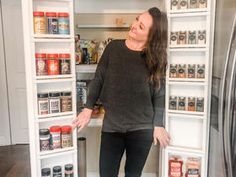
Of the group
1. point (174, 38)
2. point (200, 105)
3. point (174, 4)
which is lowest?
point (200, 105)

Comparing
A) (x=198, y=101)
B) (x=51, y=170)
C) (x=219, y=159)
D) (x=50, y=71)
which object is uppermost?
(x=50, y=71)

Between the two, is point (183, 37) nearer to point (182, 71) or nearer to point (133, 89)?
point (182, 71)

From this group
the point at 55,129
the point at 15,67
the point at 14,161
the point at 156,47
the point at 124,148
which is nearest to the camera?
the point at 156,47

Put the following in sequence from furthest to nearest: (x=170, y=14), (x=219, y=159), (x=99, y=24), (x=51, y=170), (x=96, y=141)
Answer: (x=96, y=141)
(x=99, y=24)
(x=51, y=170)
(x=170, y=14)
(x=219, y=159)

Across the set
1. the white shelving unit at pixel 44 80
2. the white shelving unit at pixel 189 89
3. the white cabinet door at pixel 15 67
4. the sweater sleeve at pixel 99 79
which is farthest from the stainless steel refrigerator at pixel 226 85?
the white cabinet door at pixel 15 67

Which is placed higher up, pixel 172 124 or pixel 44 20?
pixel 44 20

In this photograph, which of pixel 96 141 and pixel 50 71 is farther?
pixel 96 141

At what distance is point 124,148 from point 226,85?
679 millimetres

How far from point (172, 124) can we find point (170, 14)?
71 centimetres

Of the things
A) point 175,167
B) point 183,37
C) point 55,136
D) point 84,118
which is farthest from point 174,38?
point 55,136

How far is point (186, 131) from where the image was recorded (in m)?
1.81

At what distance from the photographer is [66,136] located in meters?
1.75

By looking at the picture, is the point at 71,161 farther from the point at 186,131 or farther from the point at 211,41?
the point at 211,41

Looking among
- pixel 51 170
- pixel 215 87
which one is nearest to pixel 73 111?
pixel 51 170
